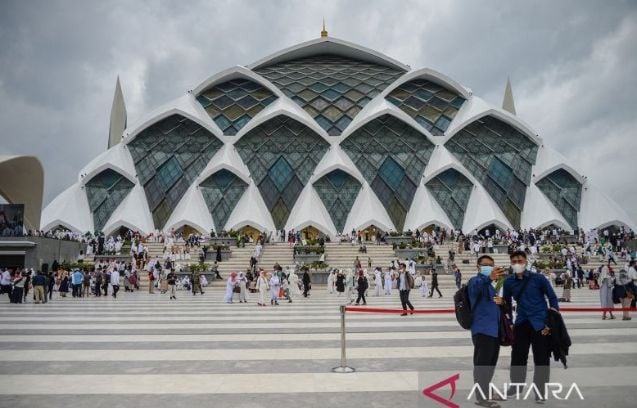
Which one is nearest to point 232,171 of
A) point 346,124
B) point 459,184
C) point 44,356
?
point 346,124

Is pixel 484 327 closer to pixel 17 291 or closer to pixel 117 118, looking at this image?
pixel 17 291

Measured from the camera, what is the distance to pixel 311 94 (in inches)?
1780

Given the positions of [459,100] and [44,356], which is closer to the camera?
[44,356]

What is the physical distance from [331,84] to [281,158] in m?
11.4

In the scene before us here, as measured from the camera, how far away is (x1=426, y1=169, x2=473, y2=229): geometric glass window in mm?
37375

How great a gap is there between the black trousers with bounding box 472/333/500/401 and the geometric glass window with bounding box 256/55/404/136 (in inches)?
1498

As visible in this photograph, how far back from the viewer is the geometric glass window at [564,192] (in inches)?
1490

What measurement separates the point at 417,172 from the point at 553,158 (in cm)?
1165

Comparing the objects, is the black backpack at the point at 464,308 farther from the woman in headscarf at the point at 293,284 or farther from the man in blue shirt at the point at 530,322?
the woman in headscarf at the point at 293,284

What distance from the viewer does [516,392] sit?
427 cm

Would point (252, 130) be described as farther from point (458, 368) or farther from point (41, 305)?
point (458, 368)

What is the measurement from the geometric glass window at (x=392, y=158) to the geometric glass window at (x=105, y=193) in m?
18.5

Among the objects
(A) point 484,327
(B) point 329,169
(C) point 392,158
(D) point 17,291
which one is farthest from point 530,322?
(C) point 392,158

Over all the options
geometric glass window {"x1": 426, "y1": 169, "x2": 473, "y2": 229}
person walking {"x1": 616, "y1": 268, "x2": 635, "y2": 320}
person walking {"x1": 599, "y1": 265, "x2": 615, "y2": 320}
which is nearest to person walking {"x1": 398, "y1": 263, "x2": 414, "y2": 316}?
person walking {"x1": 599, "y1": 265, "x2": 615, "y2": 320}
